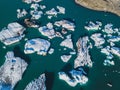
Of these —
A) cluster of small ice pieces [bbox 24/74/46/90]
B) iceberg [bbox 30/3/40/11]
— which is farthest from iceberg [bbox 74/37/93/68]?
iceberg [bbox 30/3/40/11]

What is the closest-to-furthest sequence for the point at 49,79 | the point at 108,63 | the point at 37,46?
1. the point at 49,79
2. the point at 37,46
3. the point at 108,63

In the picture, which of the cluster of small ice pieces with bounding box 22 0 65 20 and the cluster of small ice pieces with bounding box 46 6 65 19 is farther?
the cluster of small ice pieces with bounding box 46 6 65 19

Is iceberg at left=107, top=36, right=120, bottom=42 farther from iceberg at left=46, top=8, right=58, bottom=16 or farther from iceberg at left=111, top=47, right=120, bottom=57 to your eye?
iceberg at left=46, top=8, right=58, bottom=16

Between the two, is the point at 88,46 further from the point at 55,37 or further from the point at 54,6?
the point at 54,6

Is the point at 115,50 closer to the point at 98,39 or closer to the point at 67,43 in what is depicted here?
the point at 98,39

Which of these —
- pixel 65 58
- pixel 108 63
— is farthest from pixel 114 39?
pixel 65 58

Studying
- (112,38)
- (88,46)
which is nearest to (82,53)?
(88,46)
